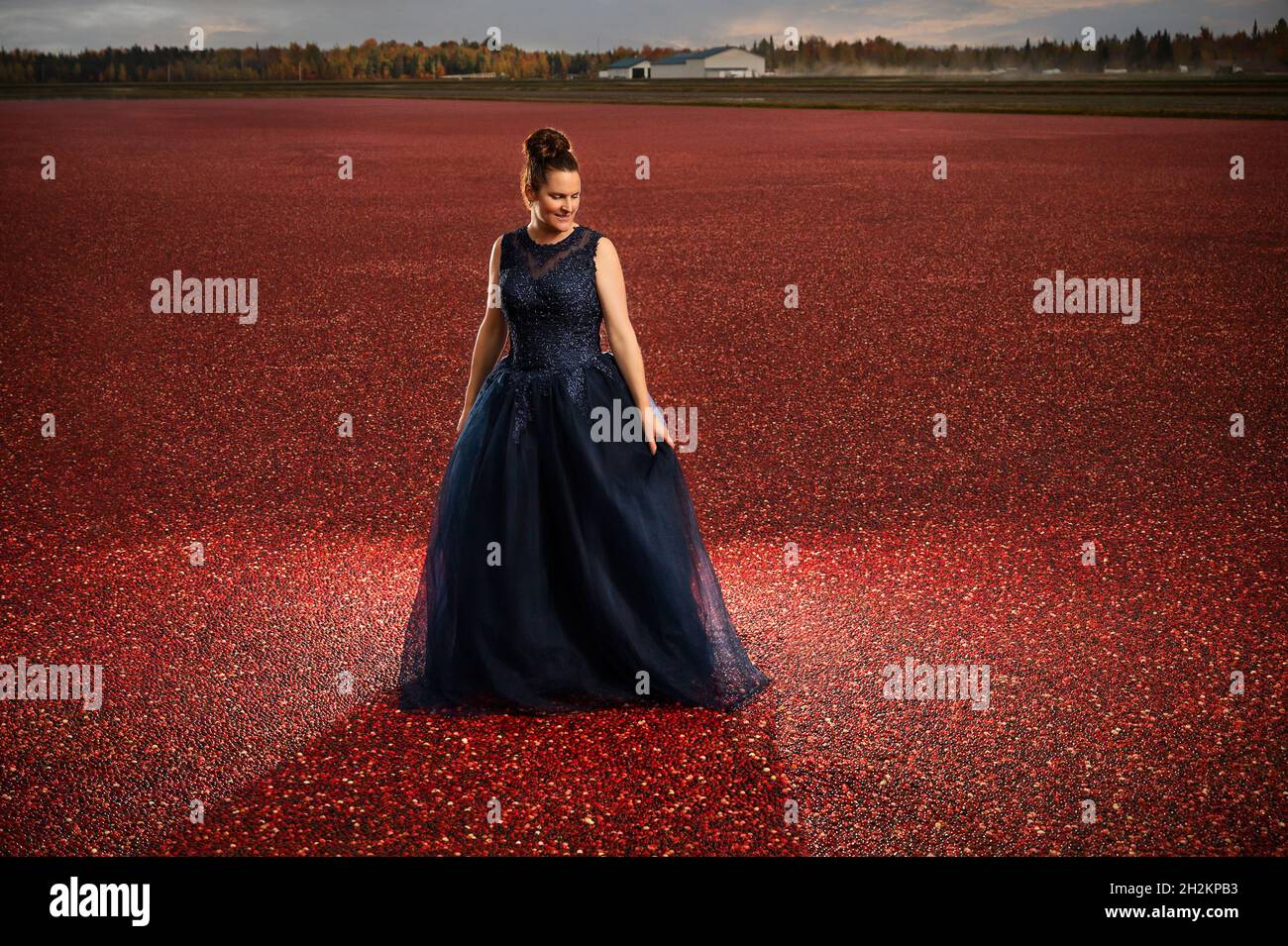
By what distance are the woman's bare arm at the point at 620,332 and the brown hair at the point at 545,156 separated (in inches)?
10.2

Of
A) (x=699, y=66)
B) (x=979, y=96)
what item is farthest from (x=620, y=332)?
(x=699, y=66)

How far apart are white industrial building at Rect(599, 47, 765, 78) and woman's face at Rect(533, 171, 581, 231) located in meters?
127

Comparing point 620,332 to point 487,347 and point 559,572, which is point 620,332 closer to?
point 487,347

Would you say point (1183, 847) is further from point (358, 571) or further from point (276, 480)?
point (276, 480)

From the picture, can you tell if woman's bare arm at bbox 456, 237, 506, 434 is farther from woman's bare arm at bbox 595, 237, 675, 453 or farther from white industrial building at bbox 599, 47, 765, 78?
white industrial building at bbox 599, 47, 765, 78

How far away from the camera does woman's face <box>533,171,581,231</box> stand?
3.75m

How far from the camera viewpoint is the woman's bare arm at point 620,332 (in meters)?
3.90

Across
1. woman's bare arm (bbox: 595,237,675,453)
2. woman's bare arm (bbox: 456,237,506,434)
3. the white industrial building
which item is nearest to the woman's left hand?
woman's bare arm (bbox: 595,237,675,453)

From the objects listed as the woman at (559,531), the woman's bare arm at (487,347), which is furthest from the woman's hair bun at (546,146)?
the woman's bare arm at (487,347)

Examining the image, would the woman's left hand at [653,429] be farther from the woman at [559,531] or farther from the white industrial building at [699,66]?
the white industrial building at [699,66]

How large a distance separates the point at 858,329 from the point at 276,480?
5.33 meters
